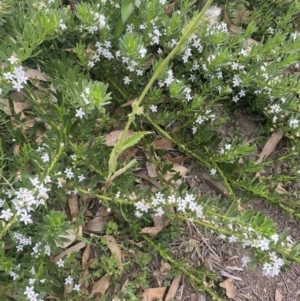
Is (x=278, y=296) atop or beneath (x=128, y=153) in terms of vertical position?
beneath

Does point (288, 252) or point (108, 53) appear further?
point (108, 53)

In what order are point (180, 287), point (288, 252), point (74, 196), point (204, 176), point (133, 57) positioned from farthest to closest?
1. point (204, 176)
2. point (180, 287)
3. point (74, 196)
4. point (133, 57)
5. point (288, 252)

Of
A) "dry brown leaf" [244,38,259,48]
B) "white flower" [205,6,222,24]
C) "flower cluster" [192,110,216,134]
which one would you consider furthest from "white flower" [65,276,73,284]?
"dry brown leaf" [244,38,259,48]

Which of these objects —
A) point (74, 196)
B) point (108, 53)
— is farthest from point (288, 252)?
point (108, 53)

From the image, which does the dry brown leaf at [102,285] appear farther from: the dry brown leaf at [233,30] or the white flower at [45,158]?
the dry brown leaf at [233,30]

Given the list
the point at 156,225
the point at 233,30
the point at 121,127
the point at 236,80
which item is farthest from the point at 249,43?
the point at 156,225

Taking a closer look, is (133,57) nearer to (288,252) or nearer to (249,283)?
(288,252)

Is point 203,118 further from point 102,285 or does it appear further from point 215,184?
point 102,285
